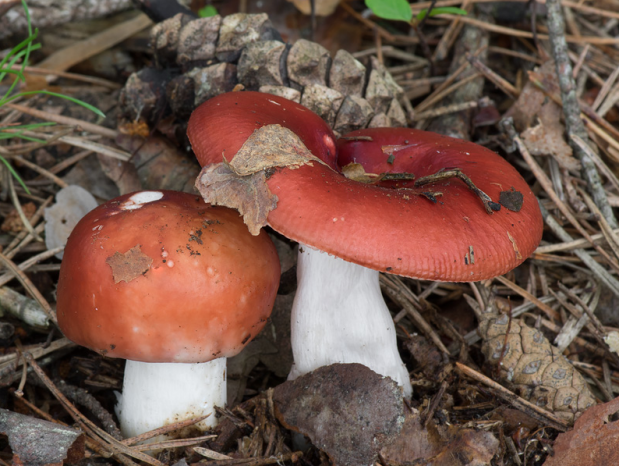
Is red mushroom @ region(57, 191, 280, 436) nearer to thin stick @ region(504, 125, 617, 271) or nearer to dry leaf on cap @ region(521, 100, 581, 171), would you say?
thin stick @ region(504, 125, 617, 271)

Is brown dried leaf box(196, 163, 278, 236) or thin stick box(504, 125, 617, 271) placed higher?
brown dried leaf box(196, 163, 278, 236)

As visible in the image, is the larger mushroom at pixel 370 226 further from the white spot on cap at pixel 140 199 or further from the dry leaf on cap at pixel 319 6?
the dry leaf on cap at pixel 319 6

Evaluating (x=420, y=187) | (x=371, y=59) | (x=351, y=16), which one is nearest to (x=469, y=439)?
(x=420, y=187)

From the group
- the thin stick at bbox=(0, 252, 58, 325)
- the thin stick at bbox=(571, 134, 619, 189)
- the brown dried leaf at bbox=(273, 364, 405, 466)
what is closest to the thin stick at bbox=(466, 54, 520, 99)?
the thin stick at bbox=(571, 134, 619, 189)

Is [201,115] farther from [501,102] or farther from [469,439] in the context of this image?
[501,102]

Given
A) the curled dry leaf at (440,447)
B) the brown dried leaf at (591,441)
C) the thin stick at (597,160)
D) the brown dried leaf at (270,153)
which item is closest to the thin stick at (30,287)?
the brown dried leaf at (270,153)

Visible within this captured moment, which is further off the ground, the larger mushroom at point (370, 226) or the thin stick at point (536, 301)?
the larger mushroom at point (370, 226)
